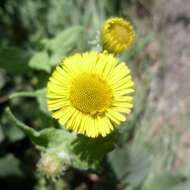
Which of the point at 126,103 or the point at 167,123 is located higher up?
Answer: the point at 167,123

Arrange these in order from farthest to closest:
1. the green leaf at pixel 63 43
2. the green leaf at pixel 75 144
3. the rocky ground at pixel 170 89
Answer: the rocky ground at pixel 170 89 < the green leaf at pixel 63 43 < the green leaf at pixel 75 144

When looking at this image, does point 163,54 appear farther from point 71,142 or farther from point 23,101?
point 71,142

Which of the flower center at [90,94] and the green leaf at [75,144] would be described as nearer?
the flower center at [90,94]

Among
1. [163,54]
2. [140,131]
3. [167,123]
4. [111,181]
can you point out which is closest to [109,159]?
[111,181]

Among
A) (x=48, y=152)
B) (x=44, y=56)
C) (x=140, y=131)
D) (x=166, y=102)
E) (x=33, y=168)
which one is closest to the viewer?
(x=48, y=152)

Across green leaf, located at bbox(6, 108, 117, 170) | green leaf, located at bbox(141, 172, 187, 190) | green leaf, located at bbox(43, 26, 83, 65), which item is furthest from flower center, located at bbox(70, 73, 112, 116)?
green leaf, located at bbox(141, 172, 187, 190)

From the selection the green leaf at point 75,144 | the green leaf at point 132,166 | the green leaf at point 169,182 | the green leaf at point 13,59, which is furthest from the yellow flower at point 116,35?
the green leaf at point 169,182

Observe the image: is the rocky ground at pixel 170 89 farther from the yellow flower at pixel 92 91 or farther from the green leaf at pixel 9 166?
the yellow flower at pixel 92 91

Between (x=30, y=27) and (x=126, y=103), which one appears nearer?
(x=126, y=103)
